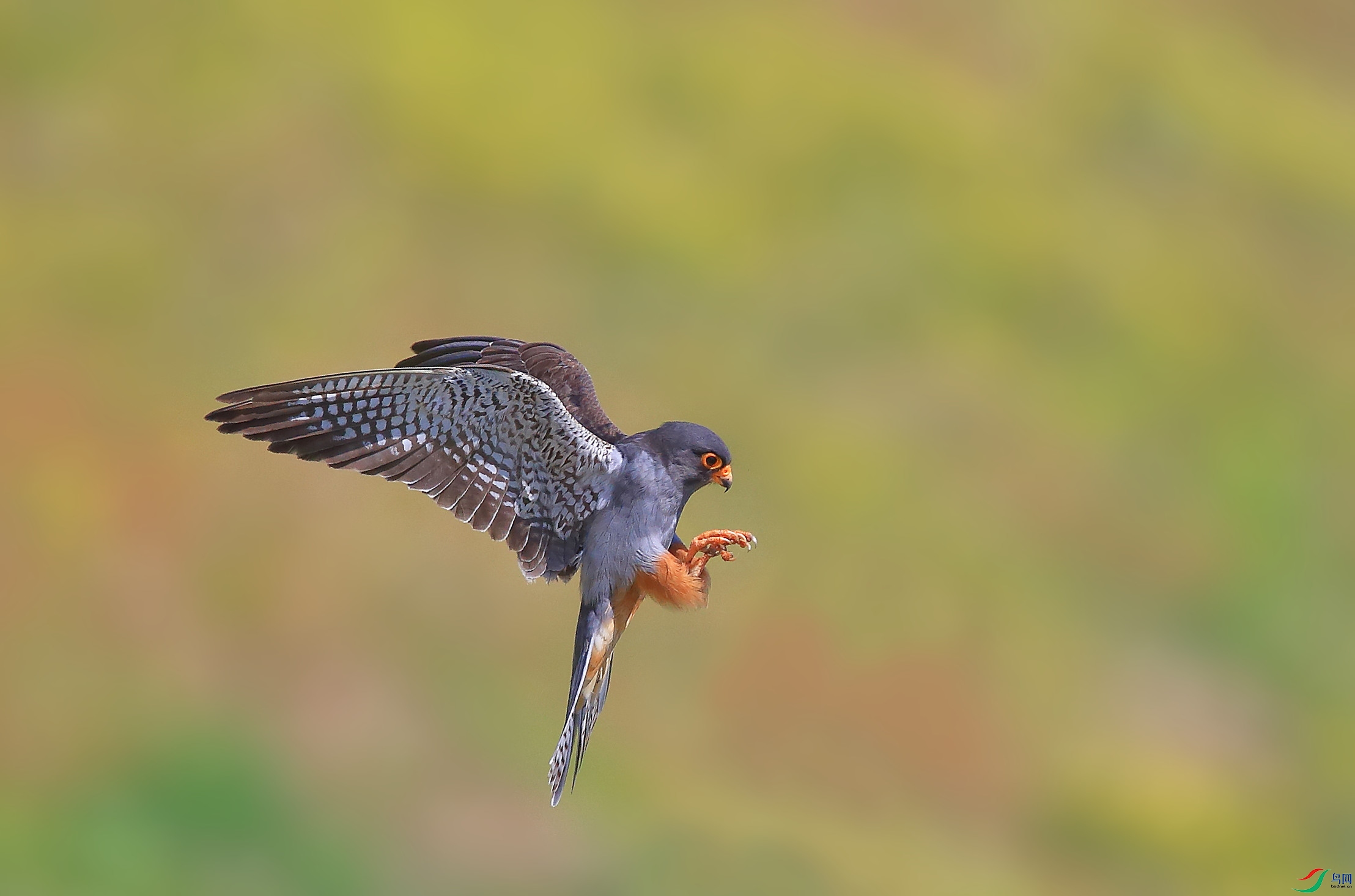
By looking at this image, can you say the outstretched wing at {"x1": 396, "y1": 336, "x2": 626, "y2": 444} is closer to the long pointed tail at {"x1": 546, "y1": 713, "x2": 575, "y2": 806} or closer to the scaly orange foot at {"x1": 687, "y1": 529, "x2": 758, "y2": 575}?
the scaly orange foot at {"x1": 687, "y1": 529, "x2": 758, "y2": 575}

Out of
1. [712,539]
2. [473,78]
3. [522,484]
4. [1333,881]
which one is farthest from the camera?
[473,78]

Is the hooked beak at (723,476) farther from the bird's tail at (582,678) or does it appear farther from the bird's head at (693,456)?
the bird's tail at (582,678)

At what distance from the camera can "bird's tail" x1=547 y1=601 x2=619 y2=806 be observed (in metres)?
10.9

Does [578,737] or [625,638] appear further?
[625,638]

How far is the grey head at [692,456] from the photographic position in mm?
10383

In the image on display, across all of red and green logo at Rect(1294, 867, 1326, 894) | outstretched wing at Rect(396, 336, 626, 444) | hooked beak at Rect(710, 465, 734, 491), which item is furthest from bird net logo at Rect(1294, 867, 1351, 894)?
outstretched wing at Rect(396, 336, 626, 444)

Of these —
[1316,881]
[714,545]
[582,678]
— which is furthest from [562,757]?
[1316,881]

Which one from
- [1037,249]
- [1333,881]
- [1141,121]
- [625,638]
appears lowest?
[625,638]

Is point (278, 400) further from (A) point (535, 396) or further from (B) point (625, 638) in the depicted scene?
(B) point (625, 638)

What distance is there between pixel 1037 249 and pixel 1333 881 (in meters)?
15.9

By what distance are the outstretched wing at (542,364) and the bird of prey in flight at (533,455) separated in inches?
0.4

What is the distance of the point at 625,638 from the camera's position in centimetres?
2517

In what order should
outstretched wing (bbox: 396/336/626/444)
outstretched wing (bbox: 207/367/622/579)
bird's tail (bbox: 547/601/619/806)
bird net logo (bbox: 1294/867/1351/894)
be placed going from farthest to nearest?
1. bird net logo (bbox: 1294/867/1351/894)
2. bird's tail (bbox: 547/601/619/806)
3. outstretched wing (bbox: 396/336/626/444)
4. outstretched wing (bbox: 207/367/622/579)

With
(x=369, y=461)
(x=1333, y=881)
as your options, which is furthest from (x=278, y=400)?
(x=1333, y=881)
